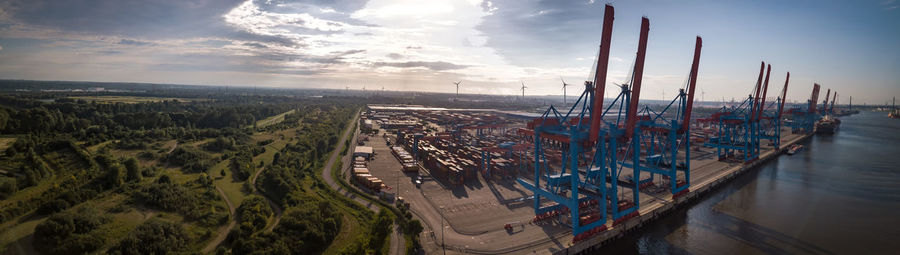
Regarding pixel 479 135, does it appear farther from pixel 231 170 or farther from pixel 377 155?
pixel 231 170

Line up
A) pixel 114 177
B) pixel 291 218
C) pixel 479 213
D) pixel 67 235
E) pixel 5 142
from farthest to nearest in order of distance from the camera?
pixel 5 142 < pixel 114 177 < pixel 479 213 < pixel 291 218 < pixel 67 235

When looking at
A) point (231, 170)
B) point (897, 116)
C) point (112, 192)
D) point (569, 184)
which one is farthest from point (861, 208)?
point (897, 116)

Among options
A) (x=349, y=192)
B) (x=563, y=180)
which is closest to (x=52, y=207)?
(x=349, y=192)

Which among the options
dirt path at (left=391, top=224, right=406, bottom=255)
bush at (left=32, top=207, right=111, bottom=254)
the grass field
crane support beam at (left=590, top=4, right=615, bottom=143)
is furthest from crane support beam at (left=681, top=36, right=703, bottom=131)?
the grass field

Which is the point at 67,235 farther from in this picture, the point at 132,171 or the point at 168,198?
the point at 132,171

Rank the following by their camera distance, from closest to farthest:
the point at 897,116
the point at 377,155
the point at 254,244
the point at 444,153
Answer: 1. the point at 254,244
2. the point at 444,153
3. the point at 377,155
4. the point at 897,116

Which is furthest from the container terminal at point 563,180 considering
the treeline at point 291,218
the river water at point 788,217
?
the treeline at point 291,218
